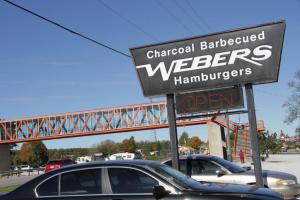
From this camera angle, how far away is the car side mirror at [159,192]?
6.62 meters

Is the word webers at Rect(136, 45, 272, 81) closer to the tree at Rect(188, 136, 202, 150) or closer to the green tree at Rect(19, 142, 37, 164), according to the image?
the green tree at Rect(19, 142, 37, 164)

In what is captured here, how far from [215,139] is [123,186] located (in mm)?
47884

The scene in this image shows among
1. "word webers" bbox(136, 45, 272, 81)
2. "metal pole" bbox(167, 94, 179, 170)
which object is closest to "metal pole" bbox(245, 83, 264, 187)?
"word webers" bbox(136, 45, 272, 81)

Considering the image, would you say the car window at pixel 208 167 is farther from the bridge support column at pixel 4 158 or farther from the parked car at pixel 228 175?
the bridge support column at pixel 4 158

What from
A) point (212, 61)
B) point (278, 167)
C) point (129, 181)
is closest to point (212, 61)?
point (212, 61)

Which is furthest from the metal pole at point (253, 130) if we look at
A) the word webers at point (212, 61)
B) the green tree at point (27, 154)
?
the green tree at point (27, 154)

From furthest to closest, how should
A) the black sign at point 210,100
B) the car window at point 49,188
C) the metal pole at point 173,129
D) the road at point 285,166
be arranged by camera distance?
the road at point 285,166 → the black sign at point 210,100 → the metal pole at point 173,129 → the car window at point 49,188

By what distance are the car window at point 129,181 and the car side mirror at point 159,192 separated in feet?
0.73

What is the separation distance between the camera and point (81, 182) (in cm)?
726

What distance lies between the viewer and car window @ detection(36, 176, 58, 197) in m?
7.28

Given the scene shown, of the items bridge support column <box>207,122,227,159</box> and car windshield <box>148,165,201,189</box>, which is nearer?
car windshield <box>148,165,201,189</box>

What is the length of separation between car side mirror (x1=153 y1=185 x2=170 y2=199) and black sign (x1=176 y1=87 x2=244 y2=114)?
686cm

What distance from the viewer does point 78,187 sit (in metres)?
7.21

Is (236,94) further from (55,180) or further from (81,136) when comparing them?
(81,136)
